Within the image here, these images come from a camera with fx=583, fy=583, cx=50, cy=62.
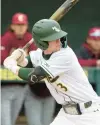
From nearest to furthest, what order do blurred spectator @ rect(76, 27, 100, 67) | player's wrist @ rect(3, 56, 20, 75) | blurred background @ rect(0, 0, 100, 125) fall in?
player's wrist @ rect(3, 56, 20, 75), blurred spectator @ rect(76, 27, 100, 67), blurred background @ rect(0, 0, 100, 125)

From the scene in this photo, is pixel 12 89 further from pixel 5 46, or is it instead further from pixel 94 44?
pixel 94 44

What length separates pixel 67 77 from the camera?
5.17 metres

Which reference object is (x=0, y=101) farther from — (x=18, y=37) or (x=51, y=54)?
(x=51, y=54)

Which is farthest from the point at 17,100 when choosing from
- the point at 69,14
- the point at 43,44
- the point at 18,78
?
the point at 69,14

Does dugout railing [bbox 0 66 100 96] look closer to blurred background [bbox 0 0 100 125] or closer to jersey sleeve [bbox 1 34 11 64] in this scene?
jersey sleeve [bbox 1 34 11 64]

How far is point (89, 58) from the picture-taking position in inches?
286

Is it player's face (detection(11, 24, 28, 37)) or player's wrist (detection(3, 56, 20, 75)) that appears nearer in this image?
player's wrist (detection(3, 56, 20, 75))

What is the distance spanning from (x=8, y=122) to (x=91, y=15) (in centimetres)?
299

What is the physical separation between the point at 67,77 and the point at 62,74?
2.1 inches

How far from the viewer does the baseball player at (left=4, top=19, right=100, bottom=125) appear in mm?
5074

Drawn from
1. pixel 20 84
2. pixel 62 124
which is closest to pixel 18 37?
pixel 20 84

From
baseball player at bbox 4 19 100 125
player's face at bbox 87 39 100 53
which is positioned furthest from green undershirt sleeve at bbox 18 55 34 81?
player's face at bbox 87 39 100 53

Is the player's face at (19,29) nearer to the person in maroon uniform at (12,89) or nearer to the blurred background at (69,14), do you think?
the person in maroon uniform at (12,89)

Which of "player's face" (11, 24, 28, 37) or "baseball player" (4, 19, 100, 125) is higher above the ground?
"baseball player" (4, 19, 100, 125)
